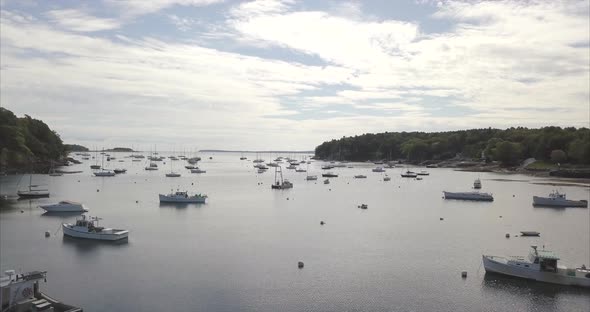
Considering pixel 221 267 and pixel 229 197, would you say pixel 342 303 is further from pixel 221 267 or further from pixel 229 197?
pixel 229 197

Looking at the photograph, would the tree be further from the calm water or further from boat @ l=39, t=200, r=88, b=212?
boat @ l=39, t=200, r=88, b=212

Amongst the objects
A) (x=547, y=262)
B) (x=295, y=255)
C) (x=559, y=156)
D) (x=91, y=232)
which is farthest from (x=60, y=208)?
(x=559, y=156)

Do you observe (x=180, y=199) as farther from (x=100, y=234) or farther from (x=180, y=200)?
(x=100, y=234)

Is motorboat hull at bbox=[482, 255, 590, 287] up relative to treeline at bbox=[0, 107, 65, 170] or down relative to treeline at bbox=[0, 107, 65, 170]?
down

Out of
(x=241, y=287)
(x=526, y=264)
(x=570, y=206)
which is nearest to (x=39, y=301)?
(x=241, y=287)

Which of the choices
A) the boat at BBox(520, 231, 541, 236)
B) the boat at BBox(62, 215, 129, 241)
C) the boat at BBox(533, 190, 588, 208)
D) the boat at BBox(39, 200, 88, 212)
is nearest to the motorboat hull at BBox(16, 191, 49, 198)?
the boat at BBox(39, 200, 88, 212)

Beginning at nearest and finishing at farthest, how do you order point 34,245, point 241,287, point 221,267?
point 241,287 < point 221,267 < point 34,245
